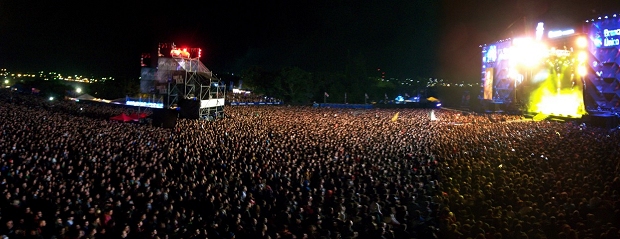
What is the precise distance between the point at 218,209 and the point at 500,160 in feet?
25.7

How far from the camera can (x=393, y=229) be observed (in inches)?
291

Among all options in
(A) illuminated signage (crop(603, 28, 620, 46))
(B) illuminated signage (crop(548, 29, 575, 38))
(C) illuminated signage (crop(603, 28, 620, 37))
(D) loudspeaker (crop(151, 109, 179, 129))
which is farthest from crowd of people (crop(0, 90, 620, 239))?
(B) illuminated signage (crop(548, 29, 575, 38))

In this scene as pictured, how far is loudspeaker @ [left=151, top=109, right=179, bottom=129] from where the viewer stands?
1902 centimetres

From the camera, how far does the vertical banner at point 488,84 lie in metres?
34.7

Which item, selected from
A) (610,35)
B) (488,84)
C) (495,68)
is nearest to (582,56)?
(610,35)

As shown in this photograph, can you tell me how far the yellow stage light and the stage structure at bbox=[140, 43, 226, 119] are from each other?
22.2m

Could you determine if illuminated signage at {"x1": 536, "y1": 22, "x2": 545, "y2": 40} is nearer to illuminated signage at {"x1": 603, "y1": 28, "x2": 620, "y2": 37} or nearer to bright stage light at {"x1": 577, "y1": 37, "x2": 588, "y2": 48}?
bright stage light at {"x1": 577, "y1": 37, "x2": 588, "y2": 48}

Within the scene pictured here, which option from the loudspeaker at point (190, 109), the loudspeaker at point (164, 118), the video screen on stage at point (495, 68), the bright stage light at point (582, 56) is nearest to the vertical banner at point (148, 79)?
the loudspeaker at point (190, 109)

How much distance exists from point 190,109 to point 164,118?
262cm

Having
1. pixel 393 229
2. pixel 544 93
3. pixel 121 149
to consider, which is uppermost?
pixel 544 93

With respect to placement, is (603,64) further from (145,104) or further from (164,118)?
(145,104)

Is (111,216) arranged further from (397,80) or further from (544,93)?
(397,80)

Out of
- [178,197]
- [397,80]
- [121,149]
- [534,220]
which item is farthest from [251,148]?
[397,80]

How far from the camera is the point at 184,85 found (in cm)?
2295
